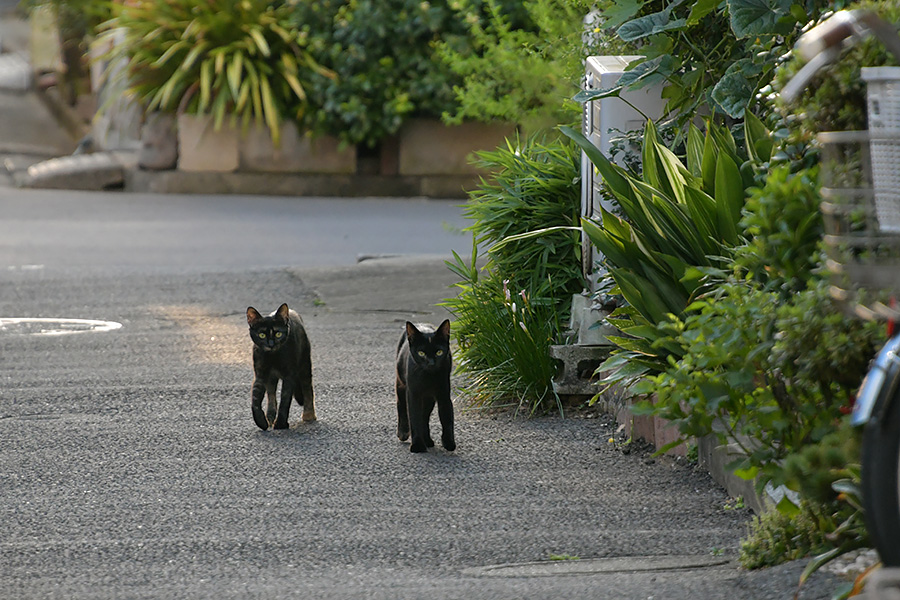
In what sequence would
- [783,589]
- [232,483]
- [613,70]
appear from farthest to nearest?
[613,70]
[232,483]
[783,589]

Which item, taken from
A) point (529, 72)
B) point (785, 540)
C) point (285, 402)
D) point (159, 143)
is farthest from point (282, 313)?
point (159, 143)

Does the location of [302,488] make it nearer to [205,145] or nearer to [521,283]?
[521,283]

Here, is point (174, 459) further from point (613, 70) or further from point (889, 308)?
point (889, 308)


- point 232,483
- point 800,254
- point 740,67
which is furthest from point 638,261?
point 232,483

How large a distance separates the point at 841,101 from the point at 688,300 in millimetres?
1422

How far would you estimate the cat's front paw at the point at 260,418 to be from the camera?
498 centimetres

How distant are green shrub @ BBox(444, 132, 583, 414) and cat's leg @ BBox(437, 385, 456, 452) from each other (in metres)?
0.64

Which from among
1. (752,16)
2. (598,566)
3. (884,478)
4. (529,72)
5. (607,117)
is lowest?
(598,566)

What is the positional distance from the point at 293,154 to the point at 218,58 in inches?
55.3

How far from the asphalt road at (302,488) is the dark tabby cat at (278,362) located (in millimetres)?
108

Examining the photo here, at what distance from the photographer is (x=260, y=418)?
499cm

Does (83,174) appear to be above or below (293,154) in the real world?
below

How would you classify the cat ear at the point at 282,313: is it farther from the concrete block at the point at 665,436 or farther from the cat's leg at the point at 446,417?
the concrete block at the point at 665,436

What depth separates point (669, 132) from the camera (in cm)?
536
